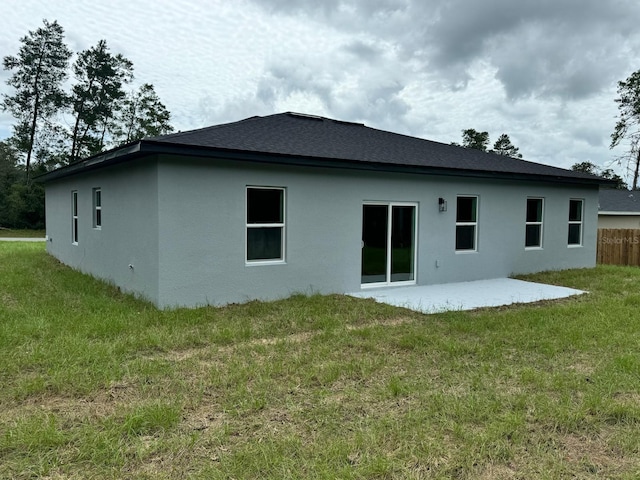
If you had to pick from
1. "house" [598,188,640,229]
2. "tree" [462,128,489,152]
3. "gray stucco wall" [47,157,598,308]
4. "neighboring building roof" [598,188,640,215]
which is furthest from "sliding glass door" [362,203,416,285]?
"tree" [462,128,489,152]

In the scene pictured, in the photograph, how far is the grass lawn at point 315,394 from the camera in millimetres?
2871

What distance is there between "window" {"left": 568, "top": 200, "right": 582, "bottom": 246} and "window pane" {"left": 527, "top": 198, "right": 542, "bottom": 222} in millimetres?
1414

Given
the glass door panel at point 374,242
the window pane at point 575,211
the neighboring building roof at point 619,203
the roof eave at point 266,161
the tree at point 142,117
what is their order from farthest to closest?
the tree at point 142,117 → the neighboring building roof at point 619,203 → the window pane at point 575,211 → the glass door panel at point 374,242 → the roof eave at point 266,161

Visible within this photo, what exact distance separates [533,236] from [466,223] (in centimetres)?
253

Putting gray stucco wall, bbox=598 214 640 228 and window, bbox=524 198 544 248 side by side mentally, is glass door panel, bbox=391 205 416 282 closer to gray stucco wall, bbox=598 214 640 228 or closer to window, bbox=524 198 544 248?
window, bbox=524 198 544 248

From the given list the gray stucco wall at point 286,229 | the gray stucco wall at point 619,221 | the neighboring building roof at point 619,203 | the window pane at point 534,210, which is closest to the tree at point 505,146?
the neighboring building roof at point 619,203

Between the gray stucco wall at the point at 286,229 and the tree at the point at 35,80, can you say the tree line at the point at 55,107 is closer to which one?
the tree at the point at 35,80

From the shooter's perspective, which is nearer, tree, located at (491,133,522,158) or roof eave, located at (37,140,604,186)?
roof eave, located at (37,140,604,186)

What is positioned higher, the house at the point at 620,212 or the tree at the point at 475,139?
the tree at the point at 475,139

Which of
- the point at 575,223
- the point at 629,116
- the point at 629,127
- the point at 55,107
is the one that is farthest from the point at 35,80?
the point at 629,127

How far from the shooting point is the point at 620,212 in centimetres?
2427

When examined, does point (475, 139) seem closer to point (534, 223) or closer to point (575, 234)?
point (575, 234)

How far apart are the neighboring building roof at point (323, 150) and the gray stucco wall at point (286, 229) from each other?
334 mm

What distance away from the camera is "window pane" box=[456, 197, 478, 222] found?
410 inches
